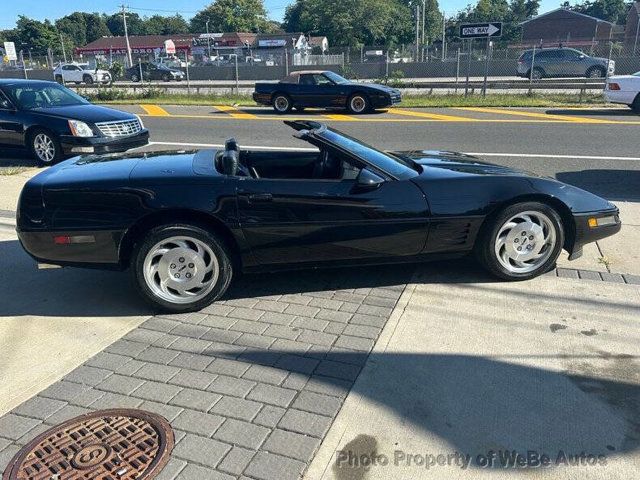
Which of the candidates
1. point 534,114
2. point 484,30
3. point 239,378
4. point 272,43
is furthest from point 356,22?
point 239,378

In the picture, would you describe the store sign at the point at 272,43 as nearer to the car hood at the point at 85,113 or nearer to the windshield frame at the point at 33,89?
the windshield frame at the point at 33,89

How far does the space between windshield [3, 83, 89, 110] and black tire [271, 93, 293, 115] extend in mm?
7796

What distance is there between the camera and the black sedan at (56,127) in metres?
9.00

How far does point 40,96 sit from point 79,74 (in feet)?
109

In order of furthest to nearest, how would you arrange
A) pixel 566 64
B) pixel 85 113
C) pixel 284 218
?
pixel 566 64 → pixel 85 113 → pixel 284 218

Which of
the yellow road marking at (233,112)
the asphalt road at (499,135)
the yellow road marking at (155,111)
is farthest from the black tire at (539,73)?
the yellow road marking at (155,111)

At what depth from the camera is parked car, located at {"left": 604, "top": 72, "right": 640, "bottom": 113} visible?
14.8 metres

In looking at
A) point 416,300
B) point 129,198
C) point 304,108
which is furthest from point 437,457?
point 304,108

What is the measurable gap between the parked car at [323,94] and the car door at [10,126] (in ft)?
29.7

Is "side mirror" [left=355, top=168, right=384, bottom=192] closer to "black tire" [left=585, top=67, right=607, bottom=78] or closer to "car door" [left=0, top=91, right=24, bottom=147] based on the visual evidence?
"car door" [left=0, top=91, right=24, bottom=147]

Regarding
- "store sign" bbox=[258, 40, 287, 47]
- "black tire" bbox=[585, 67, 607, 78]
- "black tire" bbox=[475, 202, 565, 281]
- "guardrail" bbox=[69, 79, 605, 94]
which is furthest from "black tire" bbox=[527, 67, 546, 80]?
"store sign" bbox=[258, 40, 287, 47]

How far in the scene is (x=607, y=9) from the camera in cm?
12212

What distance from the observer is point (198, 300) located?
3895mm

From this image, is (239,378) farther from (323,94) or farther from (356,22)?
(356,22)
